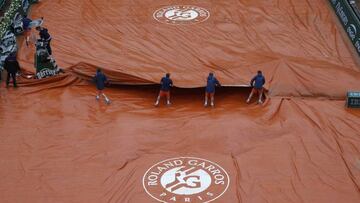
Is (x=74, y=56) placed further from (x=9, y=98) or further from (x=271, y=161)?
(x=271, y=161)

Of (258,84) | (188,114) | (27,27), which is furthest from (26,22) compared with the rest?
(258,84)

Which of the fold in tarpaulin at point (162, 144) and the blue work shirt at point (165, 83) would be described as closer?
the fold in tarpaulin at point (162, 144)

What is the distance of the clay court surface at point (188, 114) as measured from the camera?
1112 centimetres

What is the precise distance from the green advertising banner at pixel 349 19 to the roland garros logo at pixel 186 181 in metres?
8.84

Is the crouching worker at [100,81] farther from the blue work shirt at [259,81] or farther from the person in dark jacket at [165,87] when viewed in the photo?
the blue work shirt at [259,81]

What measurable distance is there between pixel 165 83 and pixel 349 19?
8730 mm

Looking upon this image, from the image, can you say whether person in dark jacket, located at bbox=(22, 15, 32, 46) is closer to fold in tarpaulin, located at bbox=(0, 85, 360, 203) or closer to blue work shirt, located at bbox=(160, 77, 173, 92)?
fold in tarpaulin, located at bbox=(0, 85, 360, 203)

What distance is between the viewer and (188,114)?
1394 centimetres

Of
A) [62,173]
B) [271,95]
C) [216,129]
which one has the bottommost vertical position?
[62,173]

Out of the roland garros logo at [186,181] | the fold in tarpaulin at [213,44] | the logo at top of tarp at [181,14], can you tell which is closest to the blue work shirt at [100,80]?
the fold in tarpaulin at [213,44]

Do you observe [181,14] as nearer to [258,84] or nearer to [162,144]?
[258,84]

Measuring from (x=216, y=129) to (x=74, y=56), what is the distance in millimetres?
6572

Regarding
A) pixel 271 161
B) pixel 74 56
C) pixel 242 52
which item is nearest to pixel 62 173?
pixel 271 161

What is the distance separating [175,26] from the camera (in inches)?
758
